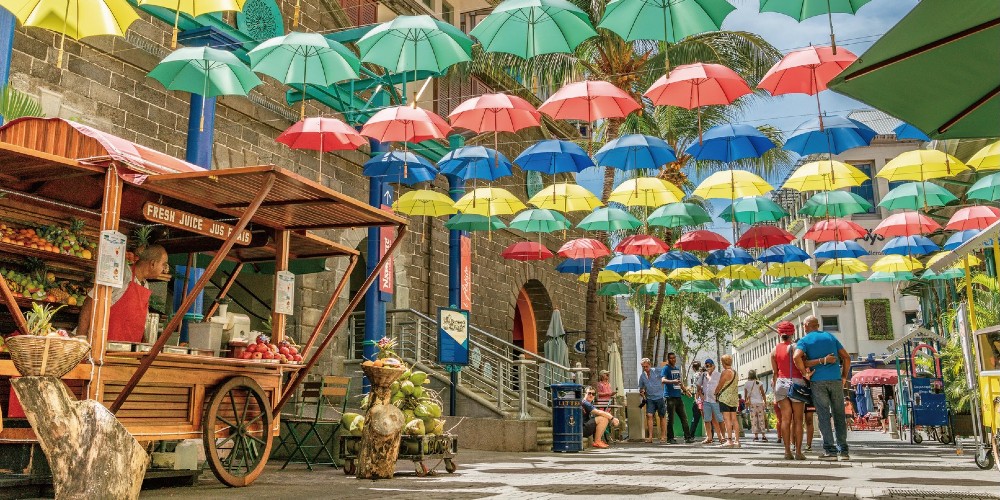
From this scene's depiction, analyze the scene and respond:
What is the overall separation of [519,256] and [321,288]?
5305 mm

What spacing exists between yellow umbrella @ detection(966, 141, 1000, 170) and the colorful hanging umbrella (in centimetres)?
584

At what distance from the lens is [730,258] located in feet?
63.3

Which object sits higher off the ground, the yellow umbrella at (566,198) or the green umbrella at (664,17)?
the green umbrella at (664,17)

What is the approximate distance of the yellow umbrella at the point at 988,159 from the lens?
42.1ft

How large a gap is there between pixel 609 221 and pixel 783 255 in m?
5.97

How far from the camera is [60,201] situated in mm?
7297

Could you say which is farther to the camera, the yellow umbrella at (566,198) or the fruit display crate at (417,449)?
the yellow umbrella at (566,198)

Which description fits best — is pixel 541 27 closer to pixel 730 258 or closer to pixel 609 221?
pixel 609 221

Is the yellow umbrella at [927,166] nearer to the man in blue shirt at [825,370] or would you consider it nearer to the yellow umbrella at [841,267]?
the man in blue shirt at [825,370]

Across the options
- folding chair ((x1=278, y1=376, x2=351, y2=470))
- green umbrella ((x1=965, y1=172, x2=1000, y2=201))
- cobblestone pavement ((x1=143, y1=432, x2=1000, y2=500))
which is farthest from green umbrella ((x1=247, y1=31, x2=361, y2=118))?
green umbrella ((x1=965, y1=172, x2=1000, y2=201))

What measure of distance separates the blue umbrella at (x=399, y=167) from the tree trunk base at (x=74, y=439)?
8218 millimetres

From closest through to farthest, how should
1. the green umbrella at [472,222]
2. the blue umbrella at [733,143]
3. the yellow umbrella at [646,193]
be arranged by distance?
the blue umbrella at [733,143] < the yellow umbrella at [646,193] < the green umbrella at [472,222]

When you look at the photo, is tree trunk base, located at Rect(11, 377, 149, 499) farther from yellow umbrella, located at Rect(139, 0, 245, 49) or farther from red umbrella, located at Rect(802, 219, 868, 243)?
red umbrella, located at Rect(802, 219, 868, 243)

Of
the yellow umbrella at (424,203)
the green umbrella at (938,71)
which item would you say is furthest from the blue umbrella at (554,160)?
the green umbrella at (938,71)
